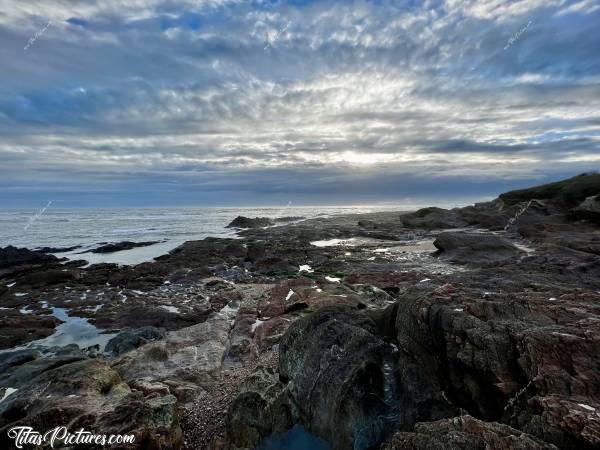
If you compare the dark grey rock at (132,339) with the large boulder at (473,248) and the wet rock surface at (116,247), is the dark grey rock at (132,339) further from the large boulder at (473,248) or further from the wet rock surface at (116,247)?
the wet rock surface at (116,247)

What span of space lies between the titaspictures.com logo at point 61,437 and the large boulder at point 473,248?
23.7m

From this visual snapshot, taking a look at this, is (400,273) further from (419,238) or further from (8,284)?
(8,284)

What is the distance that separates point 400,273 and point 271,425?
53.8 ft

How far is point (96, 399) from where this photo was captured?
6707mm

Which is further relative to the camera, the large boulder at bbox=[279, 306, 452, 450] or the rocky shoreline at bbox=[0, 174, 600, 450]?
the large boulder at bbox=[279, 306, 452, 450]

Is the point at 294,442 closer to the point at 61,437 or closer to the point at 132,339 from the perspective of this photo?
the point at 61,437

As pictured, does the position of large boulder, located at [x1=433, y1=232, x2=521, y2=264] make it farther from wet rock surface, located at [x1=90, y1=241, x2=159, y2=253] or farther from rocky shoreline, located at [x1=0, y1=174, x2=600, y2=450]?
wet rock surface, located at [x1=90, y1=241, x2=159, y2=253]

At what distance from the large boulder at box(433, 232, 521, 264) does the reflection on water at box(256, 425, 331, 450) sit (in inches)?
841

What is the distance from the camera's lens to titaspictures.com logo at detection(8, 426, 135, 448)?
18.6ft

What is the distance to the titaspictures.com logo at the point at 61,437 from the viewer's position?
566 centimetres

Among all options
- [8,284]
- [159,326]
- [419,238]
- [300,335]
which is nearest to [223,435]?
[300,335]

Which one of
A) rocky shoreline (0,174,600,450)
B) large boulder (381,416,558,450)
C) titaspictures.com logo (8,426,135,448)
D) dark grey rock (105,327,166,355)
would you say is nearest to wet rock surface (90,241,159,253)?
rocky shoreline (0,174,600,450)

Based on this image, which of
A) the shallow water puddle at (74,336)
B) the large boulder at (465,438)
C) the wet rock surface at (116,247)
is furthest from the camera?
the wet rock surface at (116,247)

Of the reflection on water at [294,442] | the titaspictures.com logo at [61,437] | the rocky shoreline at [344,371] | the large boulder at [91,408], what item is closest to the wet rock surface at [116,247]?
the rocky shoreline at [344,371]
